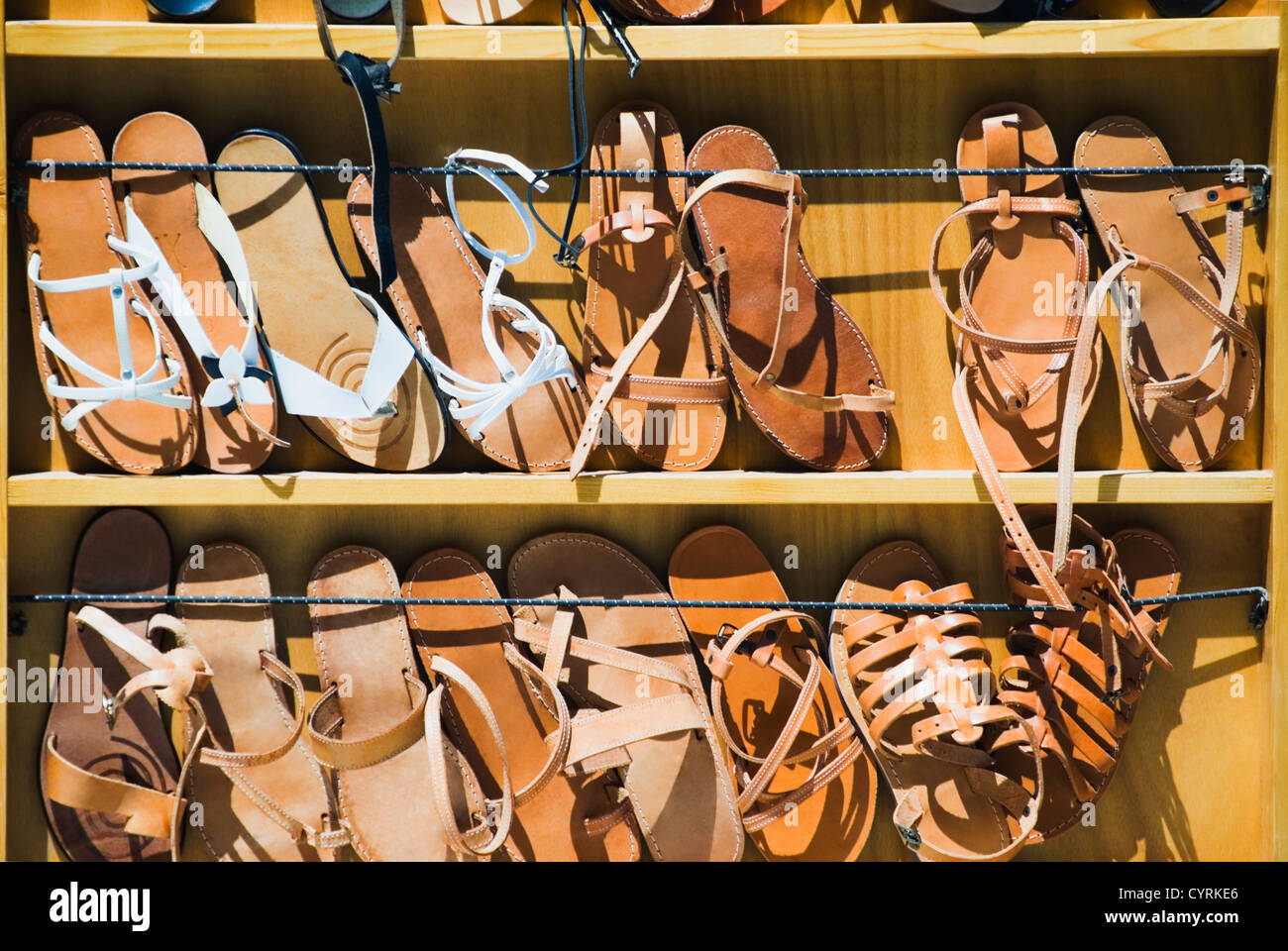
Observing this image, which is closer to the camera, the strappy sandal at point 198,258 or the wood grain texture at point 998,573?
the strappy sandal at point 198,258

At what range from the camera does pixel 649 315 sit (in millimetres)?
1324

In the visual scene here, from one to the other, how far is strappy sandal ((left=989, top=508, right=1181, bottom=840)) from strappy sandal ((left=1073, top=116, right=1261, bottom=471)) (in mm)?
176

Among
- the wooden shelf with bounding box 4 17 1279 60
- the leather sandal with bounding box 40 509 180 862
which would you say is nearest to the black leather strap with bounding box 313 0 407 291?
the wooden shelf with bounding box 4 17 1279 60

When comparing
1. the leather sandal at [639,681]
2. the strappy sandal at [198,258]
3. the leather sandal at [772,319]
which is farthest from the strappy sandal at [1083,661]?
the strappy sandal at [198,258]

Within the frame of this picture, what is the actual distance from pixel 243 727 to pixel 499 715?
0.38 metres

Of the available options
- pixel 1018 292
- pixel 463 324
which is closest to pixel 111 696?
pixel 463 324

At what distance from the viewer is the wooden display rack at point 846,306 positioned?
1270 millimetres

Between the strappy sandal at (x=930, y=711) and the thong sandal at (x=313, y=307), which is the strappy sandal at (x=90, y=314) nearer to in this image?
the thong sandal at (x=313, y=307)

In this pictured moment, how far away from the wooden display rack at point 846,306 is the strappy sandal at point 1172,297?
43mm

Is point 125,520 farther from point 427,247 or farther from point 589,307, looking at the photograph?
point 589,307

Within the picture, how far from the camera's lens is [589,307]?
1333 millimetres

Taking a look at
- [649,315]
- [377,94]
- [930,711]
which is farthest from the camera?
[930,711]

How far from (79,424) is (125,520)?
15 centimetres

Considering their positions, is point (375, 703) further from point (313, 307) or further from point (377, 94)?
point (377, 94)
